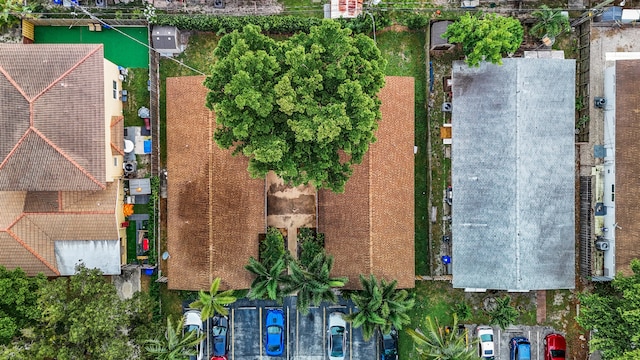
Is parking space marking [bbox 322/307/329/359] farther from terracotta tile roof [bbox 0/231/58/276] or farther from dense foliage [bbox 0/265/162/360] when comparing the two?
terracotta tile roof [bbox 0/231/58/276]

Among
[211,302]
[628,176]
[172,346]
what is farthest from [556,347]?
[172,346]

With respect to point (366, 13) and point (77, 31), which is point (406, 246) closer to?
point (366, 13)

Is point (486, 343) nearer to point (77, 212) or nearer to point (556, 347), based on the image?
point (556, 347)

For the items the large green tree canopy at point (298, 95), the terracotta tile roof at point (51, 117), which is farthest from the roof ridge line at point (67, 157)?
the large green tree canopy at point (298, 95)

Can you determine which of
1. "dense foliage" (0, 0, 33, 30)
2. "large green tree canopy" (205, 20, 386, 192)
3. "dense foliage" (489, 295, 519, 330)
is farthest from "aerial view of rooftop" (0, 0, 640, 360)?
"large green tree canopy" (205, 20, 386, 192)

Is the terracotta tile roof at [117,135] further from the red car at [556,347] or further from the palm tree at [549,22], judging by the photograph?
the red car at [556,347]
